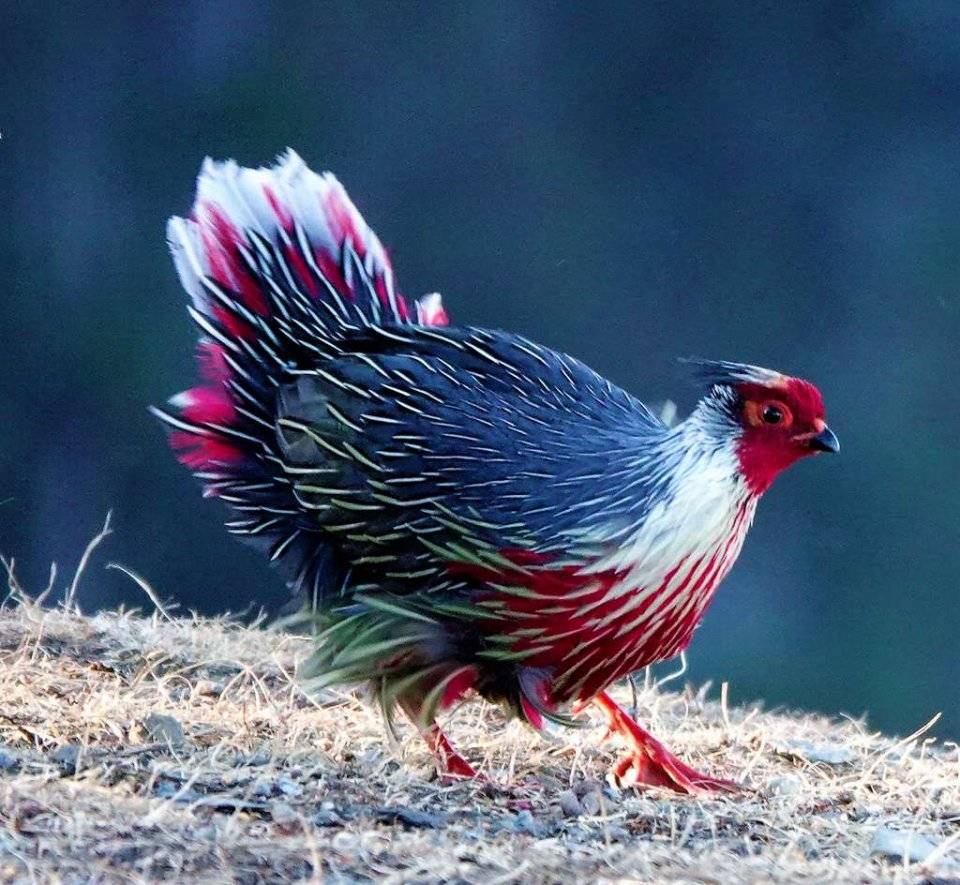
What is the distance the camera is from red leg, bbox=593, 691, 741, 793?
2740 mm

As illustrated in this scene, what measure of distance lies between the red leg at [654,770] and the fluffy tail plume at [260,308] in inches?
28.6

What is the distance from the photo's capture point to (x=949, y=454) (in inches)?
158

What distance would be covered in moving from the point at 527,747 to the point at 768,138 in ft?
6.34

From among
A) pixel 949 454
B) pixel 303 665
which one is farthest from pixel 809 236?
pixel 303 665

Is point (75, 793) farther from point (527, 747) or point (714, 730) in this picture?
point (714, 730)

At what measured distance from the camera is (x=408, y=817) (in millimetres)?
2248

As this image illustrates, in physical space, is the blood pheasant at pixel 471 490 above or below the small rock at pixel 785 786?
above

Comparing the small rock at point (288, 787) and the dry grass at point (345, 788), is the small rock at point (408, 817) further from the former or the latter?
the small rock at point (288, 787)

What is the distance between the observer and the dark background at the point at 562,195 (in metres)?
3.92

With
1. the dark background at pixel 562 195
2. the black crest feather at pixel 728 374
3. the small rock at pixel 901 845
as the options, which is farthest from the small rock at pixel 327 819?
the dark background at pixel 562 195

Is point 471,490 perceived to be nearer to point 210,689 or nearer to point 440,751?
point 440,751

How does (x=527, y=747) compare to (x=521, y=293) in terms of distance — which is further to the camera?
(x=521, y=293)

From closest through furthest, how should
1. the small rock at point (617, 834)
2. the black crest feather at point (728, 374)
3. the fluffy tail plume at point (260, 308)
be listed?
the small rock at point (617, 834)
the black crest feather at point (728, 374)
the fluffy tail plume at point (260, 308)

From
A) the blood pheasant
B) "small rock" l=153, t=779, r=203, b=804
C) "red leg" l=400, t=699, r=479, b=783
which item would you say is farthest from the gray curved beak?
"small rock" l=153, t=779, r=203, b=804
